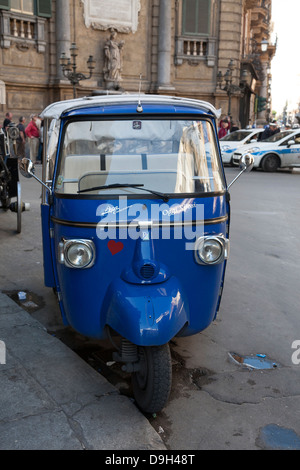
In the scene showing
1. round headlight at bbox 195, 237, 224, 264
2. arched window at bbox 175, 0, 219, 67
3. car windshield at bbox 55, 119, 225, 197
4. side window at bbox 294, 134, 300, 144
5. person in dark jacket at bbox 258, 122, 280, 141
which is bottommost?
round headlight at bbox 195, 237, 224, 264

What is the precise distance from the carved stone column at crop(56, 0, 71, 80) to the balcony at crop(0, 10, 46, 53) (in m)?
0.71

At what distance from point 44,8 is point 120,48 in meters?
4.31

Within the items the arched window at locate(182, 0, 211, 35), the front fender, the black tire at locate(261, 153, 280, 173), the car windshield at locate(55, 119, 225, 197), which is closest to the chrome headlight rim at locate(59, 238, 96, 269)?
the front fender

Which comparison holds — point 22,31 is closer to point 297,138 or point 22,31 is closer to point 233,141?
point 233,141

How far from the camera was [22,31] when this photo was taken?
77.7 feet

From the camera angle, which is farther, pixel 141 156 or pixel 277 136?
pixel 277 136

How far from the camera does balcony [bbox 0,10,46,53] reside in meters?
22.9

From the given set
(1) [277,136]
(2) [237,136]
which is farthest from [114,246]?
(2) [237,136]

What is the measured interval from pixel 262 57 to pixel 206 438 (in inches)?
2466

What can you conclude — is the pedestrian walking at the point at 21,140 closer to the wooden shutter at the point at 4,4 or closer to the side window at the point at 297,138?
the wooden shutter at the point at 4,4

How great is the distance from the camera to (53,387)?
3590 mm

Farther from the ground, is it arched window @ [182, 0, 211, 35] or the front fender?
arched window @ [182, 0, 211, 35]

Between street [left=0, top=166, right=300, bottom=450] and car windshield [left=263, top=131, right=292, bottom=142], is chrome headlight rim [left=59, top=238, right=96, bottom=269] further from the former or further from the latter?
car windshield [left=263, top=131, right=292, bottom=142]

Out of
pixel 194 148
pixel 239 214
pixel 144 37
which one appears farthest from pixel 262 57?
pixel 194 148
